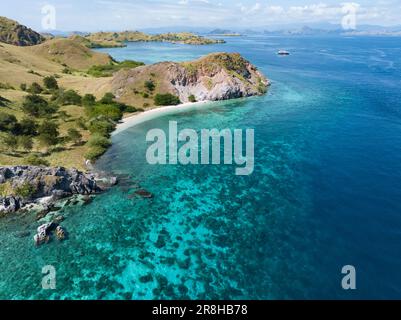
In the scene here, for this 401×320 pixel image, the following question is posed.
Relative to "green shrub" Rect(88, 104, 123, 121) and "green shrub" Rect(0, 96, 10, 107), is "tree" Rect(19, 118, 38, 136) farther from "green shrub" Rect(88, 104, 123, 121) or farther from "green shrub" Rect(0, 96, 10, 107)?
"green shrub" Rect(88, 104, 123, 121)

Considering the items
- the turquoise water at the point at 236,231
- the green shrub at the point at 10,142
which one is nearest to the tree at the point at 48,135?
the green shrub at the point at 10,142

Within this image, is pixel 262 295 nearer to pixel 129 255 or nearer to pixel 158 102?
pixel 129 255

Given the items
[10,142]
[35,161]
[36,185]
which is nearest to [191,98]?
[10,142]

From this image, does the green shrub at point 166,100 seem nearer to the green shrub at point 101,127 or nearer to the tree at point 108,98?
the tree at point 108,98

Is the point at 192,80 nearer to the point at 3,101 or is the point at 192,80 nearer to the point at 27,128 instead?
the point at 27,128

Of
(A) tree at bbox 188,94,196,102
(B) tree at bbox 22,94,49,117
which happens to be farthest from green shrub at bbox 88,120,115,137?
(A) tree at bbox 188,94,196,102

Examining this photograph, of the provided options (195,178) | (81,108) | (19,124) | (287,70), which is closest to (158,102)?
(81,108)
